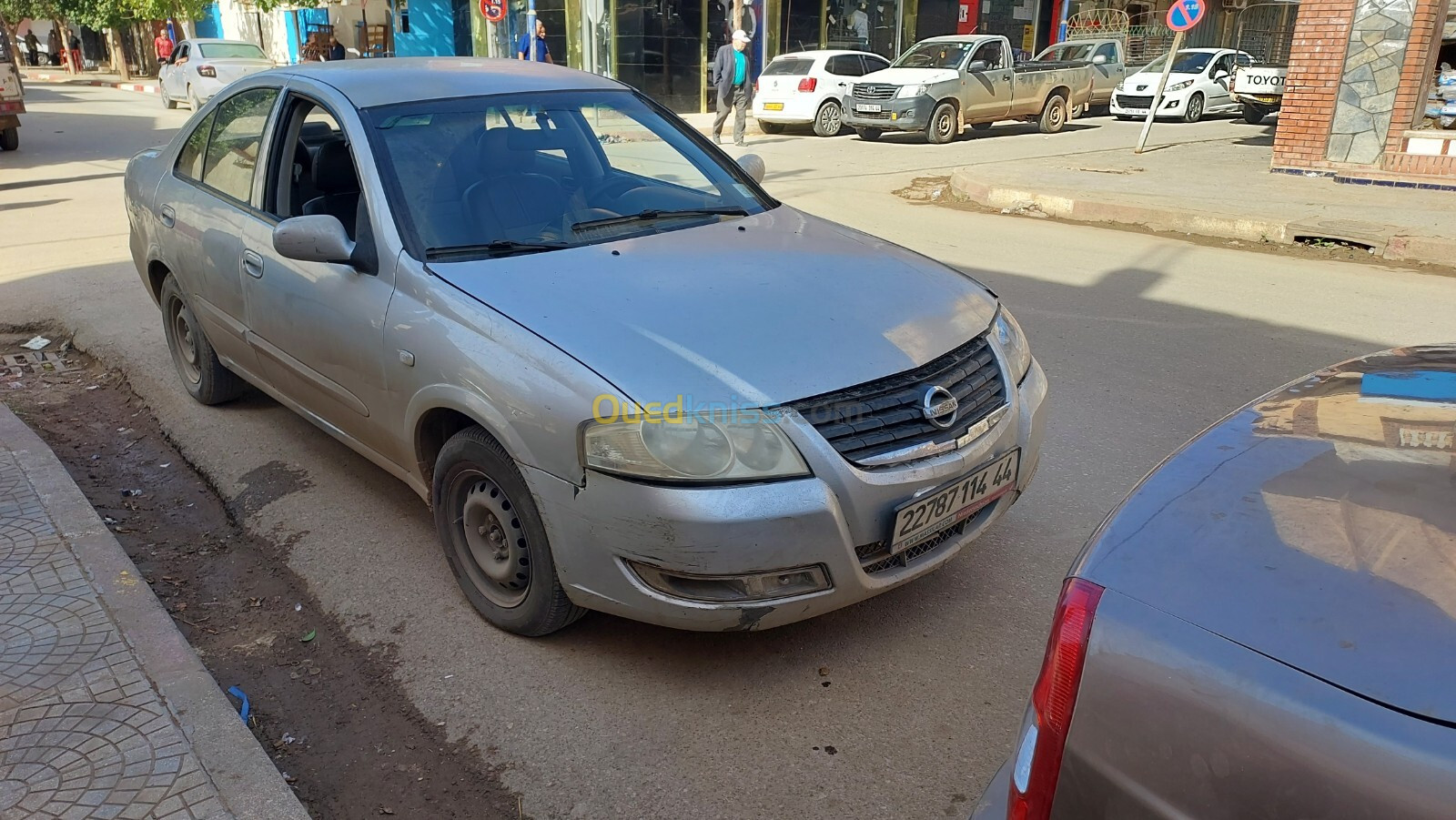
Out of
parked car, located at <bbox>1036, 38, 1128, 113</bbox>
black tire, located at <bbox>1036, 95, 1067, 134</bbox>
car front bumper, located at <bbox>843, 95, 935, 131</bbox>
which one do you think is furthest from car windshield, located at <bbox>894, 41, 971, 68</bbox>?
parked car, located at <bbox>1036, 38, 1128, 113</bbox>

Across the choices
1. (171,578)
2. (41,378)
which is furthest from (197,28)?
(171,578)

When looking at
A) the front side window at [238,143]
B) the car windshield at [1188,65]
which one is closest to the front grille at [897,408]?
the front side window at [238,143]

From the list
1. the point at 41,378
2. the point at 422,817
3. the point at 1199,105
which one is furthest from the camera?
the point at 1199,105

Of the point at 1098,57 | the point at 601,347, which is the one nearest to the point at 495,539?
the point at 601,347

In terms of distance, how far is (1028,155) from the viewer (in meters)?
16.1

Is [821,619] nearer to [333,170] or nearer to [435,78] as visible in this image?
[435,78]

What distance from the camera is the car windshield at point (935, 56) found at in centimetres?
1881

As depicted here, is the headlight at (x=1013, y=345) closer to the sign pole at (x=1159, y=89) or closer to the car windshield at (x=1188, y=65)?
the sign pole at (x=1159, y=89)

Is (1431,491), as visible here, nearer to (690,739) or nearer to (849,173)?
(690,739)

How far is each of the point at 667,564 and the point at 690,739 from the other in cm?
54

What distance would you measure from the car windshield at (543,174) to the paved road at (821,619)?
1.29m

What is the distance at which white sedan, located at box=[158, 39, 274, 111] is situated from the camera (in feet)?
73.6

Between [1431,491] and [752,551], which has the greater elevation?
[1431,491]

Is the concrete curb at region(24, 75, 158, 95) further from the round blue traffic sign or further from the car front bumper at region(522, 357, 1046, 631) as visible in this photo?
the car front bumper at region(522, 357, 1046, 631)
